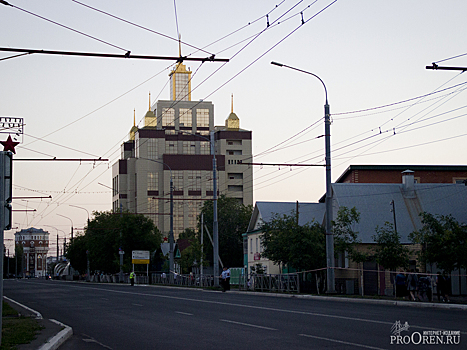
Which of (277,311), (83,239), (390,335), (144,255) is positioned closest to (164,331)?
(390,335)

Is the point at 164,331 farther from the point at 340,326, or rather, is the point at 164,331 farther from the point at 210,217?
the point at 210,217

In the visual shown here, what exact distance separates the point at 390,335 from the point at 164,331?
474 cm

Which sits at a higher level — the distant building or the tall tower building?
the tall tower building

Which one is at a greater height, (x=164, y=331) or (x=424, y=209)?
Answer: (x=424, y=209)

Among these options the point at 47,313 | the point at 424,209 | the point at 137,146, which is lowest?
the point at 47,313

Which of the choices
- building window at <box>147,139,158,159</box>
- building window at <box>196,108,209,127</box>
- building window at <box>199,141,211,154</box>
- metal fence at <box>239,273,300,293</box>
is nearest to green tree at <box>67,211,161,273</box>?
metal fence at <box>239,273,300,293</box>

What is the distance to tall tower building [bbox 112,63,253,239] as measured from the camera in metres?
126

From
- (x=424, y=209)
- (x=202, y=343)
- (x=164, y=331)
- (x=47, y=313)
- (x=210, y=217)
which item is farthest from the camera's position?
(x=210, y=217)

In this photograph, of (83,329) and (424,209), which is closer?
(83,329)

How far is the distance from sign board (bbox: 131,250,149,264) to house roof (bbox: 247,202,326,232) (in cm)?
1415

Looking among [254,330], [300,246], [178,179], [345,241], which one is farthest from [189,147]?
[254,330]

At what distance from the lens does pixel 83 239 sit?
95875mm

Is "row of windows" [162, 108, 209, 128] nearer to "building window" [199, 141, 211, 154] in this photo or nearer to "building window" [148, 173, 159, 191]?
"building window" [199, 141, 211, 154]

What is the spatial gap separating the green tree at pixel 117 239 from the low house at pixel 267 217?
1411 cm
